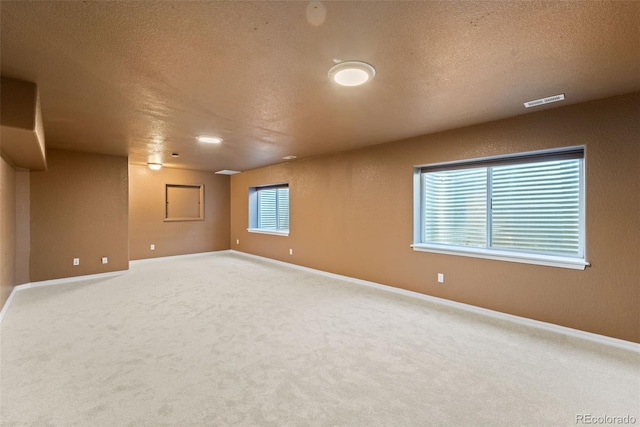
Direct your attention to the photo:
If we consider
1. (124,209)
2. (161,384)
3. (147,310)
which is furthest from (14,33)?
(124,209)

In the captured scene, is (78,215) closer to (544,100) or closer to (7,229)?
(7,229)

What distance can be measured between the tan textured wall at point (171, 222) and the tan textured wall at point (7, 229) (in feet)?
7.30

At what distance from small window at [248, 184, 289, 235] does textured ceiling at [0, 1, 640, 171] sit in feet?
11.1

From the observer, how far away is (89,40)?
5.42 ft

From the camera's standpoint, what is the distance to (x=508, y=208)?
3.26m

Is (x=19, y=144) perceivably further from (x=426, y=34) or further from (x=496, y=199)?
(x=496, y=199)

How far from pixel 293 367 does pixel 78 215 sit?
4856 millimetres

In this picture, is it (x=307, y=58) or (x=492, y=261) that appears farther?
(x=492, y=261)

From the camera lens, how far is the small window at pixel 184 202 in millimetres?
6848

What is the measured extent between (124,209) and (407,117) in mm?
5208

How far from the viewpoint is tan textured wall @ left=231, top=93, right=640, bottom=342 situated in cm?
246

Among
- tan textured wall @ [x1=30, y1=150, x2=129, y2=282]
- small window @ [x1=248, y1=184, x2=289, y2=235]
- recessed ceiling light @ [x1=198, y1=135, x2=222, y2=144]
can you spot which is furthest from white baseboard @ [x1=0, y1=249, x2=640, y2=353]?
recessed ceiling light @ [x1=198, y1=135, x2=222, y2=144]

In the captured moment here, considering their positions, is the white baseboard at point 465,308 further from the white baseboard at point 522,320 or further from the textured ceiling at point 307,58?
the textured ceiling at point 307,58

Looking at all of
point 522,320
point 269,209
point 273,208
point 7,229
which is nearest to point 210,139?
point 7,229
